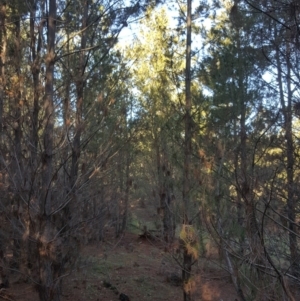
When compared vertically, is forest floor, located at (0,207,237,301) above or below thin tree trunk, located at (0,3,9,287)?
below

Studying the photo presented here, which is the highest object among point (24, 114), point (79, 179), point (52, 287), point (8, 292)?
point (24, 114)

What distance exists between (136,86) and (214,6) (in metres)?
8.20

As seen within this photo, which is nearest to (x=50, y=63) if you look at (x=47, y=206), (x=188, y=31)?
(x=47, y=206)

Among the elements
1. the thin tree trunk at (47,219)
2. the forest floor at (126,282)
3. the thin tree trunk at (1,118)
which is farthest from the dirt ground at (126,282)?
the thin tree trunk at (47,219)

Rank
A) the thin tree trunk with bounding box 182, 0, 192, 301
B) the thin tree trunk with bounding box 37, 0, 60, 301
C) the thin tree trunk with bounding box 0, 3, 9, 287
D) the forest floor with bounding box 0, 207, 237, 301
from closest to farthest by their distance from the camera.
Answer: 1. the thin tree trunk with bounding box 37, 0, 60, 301
2. the thin tree trunk with bounding box 0, 3, 9, 287
3. the thin tree trunk with bounding box 182, 0, 192, 301
4. the forest floor with bounding box 0, 207, 237, 301

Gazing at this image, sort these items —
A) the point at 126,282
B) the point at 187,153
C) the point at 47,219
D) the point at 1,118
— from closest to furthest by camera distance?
the point at 47,219, the point at 1,118, the point at 187,153, the point at 126,282

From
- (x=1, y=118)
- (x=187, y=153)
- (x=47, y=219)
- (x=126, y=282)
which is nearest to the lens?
(x=47, y=219)

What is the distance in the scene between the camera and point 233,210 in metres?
5.20

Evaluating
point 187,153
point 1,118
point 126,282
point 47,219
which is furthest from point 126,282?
point 47,219

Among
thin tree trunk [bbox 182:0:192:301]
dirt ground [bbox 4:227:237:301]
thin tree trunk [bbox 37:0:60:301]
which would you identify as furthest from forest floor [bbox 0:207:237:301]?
thin tree trunk [bbox 37:0:60:301]

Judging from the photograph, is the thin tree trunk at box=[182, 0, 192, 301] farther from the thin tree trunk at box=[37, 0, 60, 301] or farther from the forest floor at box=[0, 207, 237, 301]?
the thin tree trunk at box=[37, 0, 60, 301]

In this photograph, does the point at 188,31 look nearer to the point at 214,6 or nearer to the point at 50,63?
the point at 214,6

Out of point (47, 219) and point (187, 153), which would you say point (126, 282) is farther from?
point (47, 219)

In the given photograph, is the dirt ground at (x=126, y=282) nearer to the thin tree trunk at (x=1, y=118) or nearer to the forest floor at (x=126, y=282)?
the forest floor at (x=126, y=282)
